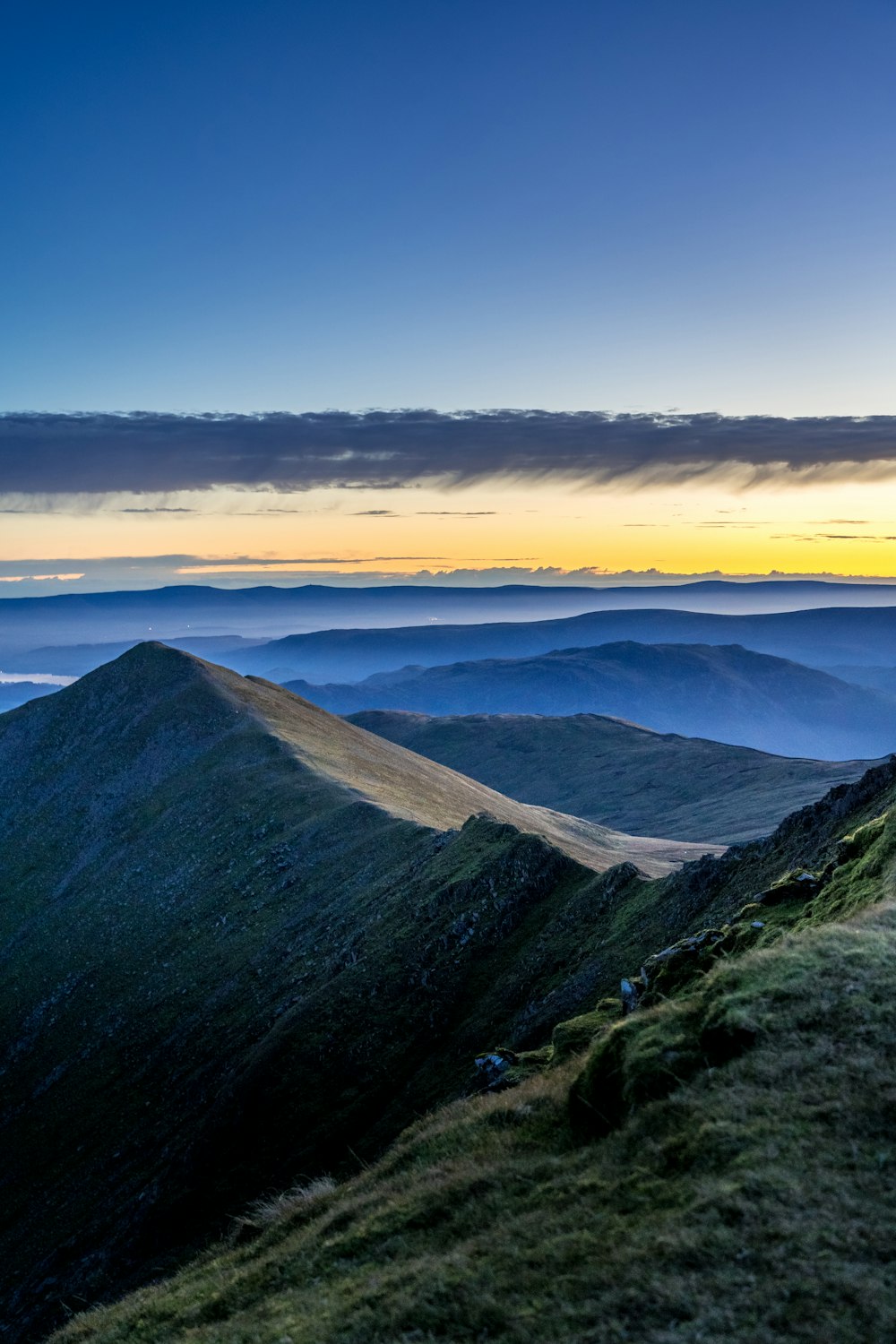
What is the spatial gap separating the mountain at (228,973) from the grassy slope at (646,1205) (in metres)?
22.1

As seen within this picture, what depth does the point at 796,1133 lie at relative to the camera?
14.7 meters

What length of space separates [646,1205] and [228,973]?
60376mm

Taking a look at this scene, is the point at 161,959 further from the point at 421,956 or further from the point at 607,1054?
the point at 607,1054

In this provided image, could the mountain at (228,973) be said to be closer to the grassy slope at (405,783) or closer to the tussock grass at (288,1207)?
the grassy slope at (405,783)

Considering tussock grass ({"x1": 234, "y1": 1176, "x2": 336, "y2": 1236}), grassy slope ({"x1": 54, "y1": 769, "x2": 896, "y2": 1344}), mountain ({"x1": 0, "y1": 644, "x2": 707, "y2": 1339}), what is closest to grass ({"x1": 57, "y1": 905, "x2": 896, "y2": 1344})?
grassy slope ({"x1": 54, "y1": 769, "x2": 896, "y2": 1344})

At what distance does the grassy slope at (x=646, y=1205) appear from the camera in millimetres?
12312

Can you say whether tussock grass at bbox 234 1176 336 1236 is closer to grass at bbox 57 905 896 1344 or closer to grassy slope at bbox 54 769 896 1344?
grassy slope at bbox 54 769 896 1344

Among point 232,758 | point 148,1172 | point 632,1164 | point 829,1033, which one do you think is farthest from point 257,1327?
point 232,758

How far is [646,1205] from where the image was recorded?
47.9 feet

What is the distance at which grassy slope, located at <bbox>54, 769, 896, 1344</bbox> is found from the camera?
12.3m

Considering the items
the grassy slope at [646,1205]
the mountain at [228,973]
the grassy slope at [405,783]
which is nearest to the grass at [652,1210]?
the grassy slope at [646,1205]

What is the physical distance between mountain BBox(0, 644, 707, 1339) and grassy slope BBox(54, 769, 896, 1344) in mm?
22050

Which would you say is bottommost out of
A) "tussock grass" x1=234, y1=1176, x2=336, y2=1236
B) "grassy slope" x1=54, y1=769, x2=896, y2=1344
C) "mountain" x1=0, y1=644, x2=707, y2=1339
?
"mountain" x1=0, y1=644, x2=707, y2=1339

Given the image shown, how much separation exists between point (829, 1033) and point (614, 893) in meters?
35.6
